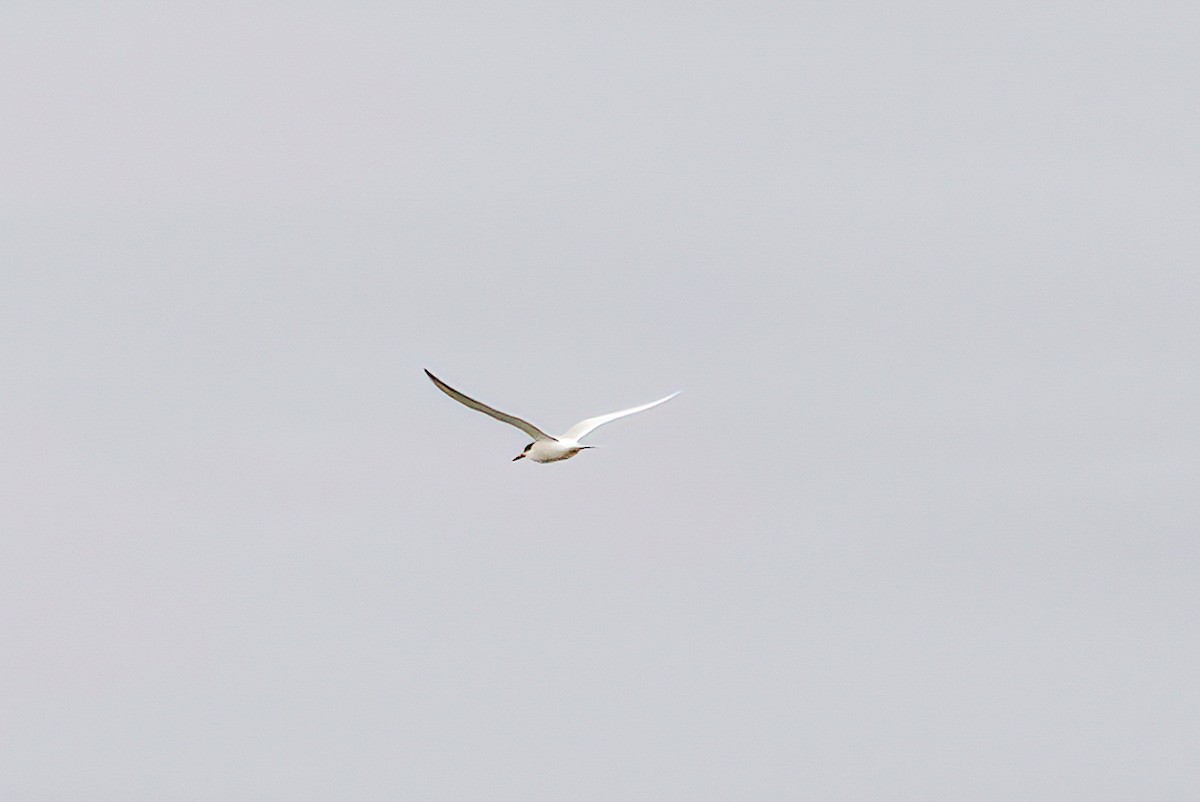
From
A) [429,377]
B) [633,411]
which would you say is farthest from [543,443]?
[429,377]

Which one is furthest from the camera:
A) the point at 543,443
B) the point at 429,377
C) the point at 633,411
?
the point at 633,411

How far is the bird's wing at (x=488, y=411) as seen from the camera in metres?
37.8

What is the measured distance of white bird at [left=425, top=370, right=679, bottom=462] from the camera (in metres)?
40.4

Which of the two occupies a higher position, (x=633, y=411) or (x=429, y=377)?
(x=633, y=411)

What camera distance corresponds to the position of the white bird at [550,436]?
40.4 m

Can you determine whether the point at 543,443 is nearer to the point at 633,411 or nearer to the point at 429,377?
the point at 633,411

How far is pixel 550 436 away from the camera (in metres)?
43.2

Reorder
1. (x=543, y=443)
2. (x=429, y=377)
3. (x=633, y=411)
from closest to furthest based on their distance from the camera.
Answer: (x=429, y=377), (x=543, y=443), (x=633, y=411)

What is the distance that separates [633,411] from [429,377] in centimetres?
993

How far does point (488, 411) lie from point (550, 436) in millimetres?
3393

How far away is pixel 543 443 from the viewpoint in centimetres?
4341

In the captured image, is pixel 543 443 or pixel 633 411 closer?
pixel 543 443

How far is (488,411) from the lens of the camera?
4006cm

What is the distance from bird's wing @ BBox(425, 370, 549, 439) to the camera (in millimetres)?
37844
